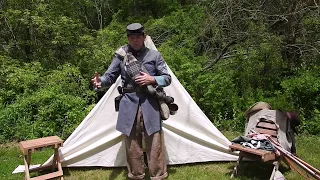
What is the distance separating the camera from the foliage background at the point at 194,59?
516 centimetres

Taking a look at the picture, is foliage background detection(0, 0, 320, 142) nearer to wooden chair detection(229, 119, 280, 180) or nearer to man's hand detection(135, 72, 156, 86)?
wooden chair detection(229, 119, 280, 180)

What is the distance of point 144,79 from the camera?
9.82 feet

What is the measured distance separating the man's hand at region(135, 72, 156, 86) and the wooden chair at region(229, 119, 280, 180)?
115 centimetres

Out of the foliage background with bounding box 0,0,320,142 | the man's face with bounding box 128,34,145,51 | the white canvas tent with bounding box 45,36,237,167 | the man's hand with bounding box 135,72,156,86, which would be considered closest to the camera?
the man's hand with bounding box 135,72,156,86

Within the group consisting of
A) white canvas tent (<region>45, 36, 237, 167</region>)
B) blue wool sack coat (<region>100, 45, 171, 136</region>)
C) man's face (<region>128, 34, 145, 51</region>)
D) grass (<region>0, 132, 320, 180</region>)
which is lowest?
grass (<region>0, 132, 320, 180</region>)

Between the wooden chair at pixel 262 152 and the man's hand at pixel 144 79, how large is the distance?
3.78 ft

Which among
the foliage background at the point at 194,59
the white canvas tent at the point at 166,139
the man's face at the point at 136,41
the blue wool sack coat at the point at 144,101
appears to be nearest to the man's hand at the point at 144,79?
the blue wool sack coat at the point at 144,101

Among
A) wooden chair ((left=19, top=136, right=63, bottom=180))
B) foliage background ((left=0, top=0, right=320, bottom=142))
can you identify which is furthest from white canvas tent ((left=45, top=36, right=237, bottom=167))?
foliage background ((left=0, top=0, right=320, bottom=142))

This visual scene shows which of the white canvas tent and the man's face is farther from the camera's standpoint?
the white canvas tent

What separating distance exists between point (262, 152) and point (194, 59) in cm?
354

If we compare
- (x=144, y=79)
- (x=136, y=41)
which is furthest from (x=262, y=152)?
(x=136, y=41)

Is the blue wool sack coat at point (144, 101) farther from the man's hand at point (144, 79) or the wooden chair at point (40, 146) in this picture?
the wooden chair at point (40, 146)

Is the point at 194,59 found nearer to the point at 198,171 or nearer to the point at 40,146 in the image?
the point at 198,171

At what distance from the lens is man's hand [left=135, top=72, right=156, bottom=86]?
9.82 feet
